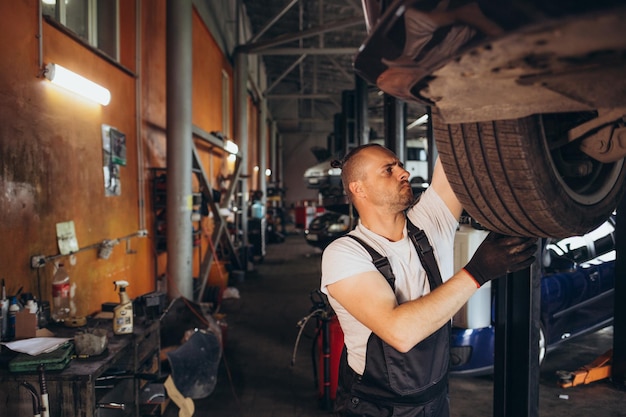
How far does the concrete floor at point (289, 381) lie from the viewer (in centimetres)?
291

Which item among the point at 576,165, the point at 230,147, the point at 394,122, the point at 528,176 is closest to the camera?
the point at 528,176

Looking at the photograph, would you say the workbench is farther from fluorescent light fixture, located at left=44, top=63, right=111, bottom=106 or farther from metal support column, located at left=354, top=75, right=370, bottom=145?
metal support column, located at left=354, top=75, right=370, bottom=145

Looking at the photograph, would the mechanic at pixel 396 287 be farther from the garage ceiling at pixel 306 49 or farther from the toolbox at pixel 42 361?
the garage ceiling at pixel 306 49

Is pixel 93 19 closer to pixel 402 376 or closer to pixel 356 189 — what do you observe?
pixel 356 189

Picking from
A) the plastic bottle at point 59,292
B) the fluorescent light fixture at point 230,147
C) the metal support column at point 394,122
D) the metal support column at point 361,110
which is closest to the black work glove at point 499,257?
the plastic bottle at point 59,292

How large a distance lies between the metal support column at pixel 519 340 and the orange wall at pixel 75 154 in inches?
97.5

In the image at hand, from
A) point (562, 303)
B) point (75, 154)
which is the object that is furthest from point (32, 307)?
point (562, 303)

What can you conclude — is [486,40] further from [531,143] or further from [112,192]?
[112,192]

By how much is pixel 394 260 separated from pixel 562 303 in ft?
8.28

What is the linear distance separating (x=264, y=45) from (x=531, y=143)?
798cm

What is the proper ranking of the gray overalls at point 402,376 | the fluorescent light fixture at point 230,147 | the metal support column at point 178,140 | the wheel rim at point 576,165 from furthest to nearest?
the fluorescent light fixture at point 230,147, the metal support column at point 178,140, the gray overalls at point 402,376, the wheel rim at point 576,165

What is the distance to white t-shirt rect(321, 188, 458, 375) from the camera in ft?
4.70

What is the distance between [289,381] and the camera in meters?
3.37

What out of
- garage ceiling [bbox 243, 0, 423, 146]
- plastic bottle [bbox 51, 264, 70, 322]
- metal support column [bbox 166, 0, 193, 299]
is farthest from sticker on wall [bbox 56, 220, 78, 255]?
garage ceiling [bbox 243, 0, 423, 146]
